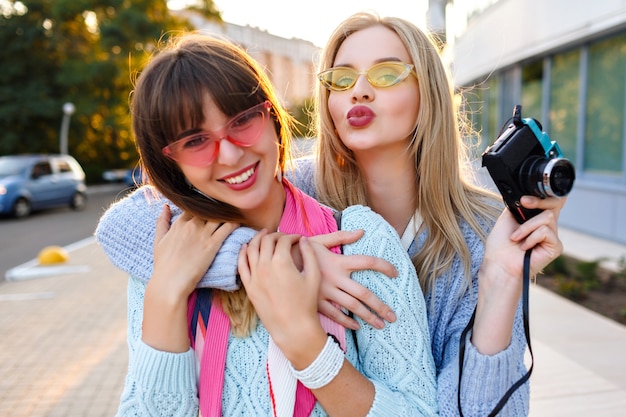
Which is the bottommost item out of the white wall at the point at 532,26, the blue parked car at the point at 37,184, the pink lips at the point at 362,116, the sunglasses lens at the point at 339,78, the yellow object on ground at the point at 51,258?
the yellow object on ground at the point at 51,258

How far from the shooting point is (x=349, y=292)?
133cm

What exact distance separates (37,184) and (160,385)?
14814 mm

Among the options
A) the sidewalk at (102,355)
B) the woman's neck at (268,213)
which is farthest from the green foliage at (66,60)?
the woman's neck at (268,213)

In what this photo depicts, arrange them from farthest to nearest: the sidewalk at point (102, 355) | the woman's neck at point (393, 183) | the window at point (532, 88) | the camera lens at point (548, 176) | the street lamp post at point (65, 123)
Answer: the street lamp post at point (65, 123)
the window at point (532, 88)
the sidewalk at point (102, 355)
the woman's neck at point (393, 183)
the camera lens at point (548, 176)

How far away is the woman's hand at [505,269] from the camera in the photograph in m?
1.32

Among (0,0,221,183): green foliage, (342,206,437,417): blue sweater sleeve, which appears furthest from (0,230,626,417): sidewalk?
(0,0,221,183): green foliage

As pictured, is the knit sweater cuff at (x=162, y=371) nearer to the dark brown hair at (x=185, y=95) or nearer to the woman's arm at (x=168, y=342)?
the woman's arm at (x=168, y=342)

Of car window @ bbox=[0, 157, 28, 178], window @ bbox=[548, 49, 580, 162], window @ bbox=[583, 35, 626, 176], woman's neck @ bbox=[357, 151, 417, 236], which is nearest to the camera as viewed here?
woman's neck @ bbox=[357, 151, 417, 236]

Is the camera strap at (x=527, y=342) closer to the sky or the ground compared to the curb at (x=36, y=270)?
closer to the sky

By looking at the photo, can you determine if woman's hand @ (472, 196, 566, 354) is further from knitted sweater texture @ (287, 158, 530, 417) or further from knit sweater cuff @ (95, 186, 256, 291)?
knit sweater cuff @ (95, 186, 256, 291)

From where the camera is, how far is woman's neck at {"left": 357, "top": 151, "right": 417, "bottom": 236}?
1.98 metres

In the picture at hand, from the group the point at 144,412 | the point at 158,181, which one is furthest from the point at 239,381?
the point at 158,181

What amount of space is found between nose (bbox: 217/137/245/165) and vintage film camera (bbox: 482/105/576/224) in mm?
593

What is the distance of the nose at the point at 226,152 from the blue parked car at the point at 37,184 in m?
13.6
